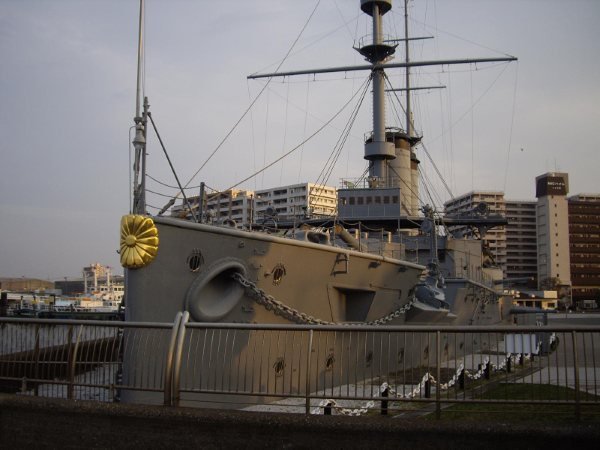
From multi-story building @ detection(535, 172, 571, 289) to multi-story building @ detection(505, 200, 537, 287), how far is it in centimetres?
833

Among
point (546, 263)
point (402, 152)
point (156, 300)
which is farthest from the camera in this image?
point (546, 263)

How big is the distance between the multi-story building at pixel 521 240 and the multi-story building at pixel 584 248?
31.1ft

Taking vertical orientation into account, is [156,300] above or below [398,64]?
below

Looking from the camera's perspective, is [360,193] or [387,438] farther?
[360,193]

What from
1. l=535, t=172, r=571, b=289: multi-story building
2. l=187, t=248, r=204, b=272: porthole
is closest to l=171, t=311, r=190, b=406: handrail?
l=187, t=248, r=204, b=272: porthole

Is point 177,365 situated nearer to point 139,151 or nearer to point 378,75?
point 139,151

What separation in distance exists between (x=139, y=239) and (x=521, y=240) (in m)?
124

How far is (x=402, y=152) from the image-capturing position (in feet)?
93.2

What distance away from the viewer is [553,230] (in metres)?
108

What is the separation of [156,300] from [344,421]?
487 centimetres

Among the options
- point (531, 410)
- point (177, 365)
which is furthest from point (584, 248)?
point (177, 365)

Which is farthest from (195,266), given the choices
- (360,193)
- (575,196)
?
(575,196)

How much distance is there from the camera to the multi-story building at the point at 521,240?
120 m

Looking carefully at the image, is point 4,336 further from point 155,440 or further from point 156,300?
point 155,440
